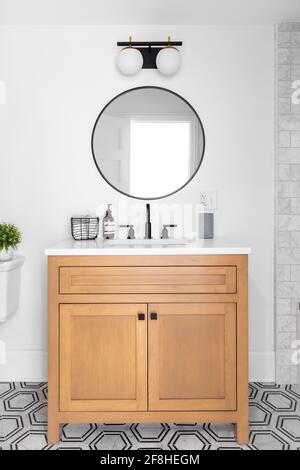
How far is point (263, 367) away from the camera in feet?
8.71

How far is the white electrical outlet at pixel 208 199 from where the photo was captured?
2627 mm

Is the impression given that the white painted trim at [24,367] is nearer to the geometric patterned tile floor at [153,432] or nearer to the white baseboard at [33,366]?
the white baseboard at [33,366]

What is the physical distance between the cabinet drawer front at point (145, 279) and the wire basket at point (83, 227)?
1.85ft

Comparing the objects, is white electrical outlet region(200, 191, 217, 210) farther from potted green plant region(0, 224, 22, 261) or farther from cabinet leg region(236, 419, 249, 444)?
cabinet leg region(236, 419, 249, 444)

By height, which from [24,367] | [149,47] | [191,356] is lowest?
[24,367]

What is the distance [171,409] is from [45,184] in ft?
5.13

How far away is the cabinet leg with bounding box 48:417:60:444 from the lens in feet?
6.41

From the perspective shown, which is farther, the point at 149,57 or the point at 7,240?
the point at 149,57

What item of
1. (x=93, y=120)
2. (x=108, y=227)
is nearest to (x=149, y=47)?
Result: (x=93, y=120)

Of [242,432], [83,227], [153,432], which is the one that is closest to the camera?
[242,432]

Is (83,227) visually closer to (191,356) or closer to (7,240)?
(7,240)

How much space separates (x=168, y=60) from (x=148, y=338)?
1.67 m

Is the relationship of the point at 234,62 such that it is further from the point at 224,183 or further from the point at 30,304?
the point at 30,304

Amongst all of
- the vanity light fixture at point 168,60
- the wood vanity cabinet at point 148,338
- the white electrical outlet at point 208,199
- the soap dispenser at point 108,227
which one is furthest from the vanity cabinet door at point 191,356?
the vanity light fixture at point 168,60
